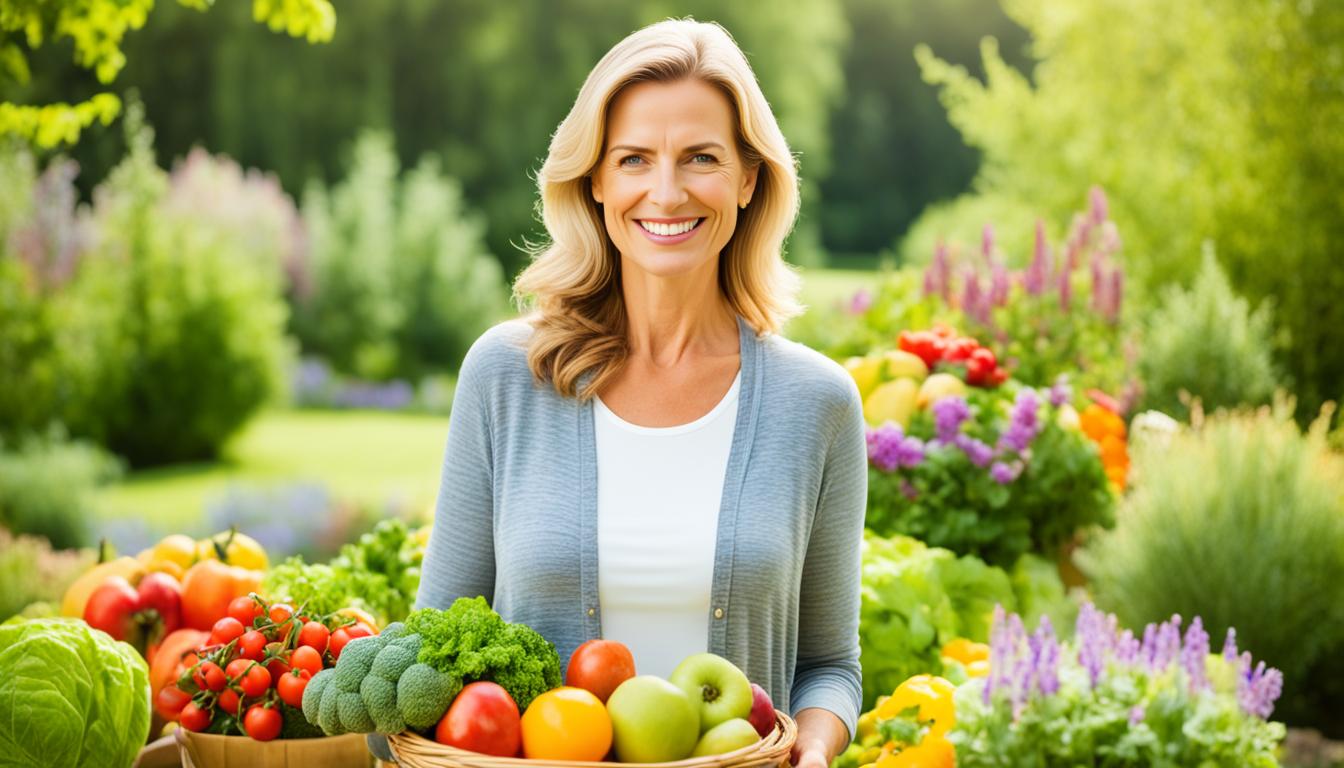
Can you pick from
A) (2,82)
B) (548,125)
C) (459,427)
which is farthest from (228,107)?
(459,427)

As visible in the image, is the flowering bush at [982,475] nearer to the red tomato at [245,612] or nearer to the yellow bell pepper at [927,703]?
the yellow bell pepper at [927,703]

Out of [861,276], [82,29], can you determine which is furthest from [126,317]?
[861,276]

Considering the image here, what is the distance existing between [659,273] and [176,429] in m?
10.1

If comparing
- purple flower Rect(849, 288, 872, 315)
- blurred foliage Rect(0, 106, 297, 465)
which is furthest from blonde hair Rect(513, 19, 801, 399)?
blurred foliage Rect(0, 106, 297, 465)

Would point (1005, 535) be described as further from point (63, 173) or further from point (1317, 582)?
point (63, 173)

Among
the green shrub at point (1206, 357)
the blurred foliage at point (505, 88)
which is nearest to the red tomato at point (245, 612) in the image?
the green shrub at point (1206, 357)

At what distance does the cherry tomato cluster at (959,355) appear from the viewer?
4840 mm

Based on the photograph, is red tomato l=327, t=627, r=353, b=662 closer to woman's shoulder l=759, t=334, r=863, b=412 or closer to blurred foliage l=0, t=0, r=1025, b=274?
woman's shoulder l=759, t=334, r=863, b=412

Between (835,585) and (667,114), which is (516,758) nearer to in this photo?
(835,585)

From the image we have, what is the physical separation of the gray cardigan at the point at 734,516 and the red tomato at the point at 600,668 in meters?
0.31

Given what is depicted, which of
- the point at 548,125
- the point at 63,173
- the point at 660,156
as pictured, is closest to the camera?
the point at 660,156

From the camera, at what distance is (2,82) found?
3.53 meters

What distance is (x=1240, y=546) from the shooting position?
447cm

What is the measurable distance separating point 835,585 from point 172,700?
50.1 inches
